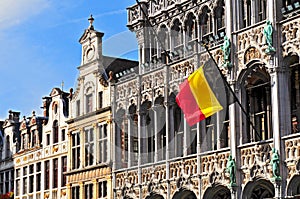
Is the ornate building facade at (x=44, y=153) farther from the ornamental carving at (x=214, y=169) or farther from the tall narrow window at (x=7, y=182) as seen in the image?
the ornamental carving at (x=214, y=169)

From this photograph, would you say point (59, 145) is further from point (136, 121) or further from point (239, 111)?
point (239, 111)

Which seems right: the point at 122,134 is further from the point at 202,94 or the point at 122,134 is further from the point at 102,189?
the point at 202,94

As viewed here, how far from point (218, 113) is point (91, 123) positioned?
420 inches

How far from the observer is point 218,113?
3031 centimetres

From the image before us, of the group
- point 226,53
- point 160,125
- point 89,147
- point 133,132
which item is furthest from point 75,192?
point 226,53

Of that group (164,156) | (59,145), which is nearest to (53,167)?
(59,145)

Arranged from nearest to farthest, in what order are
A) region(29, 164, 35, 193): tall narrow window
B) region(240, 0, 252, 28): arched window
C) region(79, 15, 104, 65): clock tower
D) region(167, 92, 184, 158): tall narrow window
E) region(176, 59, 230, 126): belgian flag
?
region(176, 59, 230, 126): belgian flag
region(240, 0, 252, 28): arched window
region(167, 92, 184, 158): tall narrow window
region(79, 15, 104, 65): clock tower
region(29, 164, 35, 193): tall narrow window

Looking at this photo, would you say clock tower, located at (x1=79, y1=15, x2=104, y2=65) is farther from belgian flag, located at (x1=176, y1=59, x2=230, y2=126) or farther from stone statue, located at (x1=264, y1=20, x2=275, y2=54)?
stone statue, located at (x1=264, y1=20, x2=275, y2=54)

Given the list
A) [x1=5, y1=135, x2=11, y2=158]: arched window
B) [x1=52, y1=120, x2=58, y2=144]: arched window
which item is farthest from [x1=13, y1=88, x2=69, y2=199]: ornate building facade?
[x1=5, y1=135, x2=11, y2=158]: arched window

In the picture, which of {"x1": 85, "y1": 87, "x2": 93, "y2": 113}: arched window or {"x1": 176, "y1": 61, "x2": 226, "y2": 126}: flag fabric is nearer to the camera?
{"x1": 176, "y1": 61, "x2": 226, "y2": 126}: flag fabric

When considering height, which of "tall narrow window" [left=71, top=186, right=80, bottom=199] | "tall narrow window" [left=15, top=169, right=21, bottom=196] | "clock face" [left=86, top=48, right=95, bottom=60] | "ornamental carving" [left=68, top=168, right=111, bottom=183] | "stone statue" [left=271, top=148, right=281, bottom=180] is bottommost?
"stone statue" [left=271, top=148, right=281, bottom=180]

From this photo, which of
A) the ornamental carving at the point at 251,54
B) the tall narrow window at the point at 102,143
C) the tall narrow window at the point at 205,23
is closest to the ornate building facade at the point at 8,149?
the tall narrow window at the point at 102,143

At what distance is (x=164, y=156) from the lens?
3334 cm

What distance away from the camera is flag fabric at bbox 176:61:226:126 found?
95.2 ft
